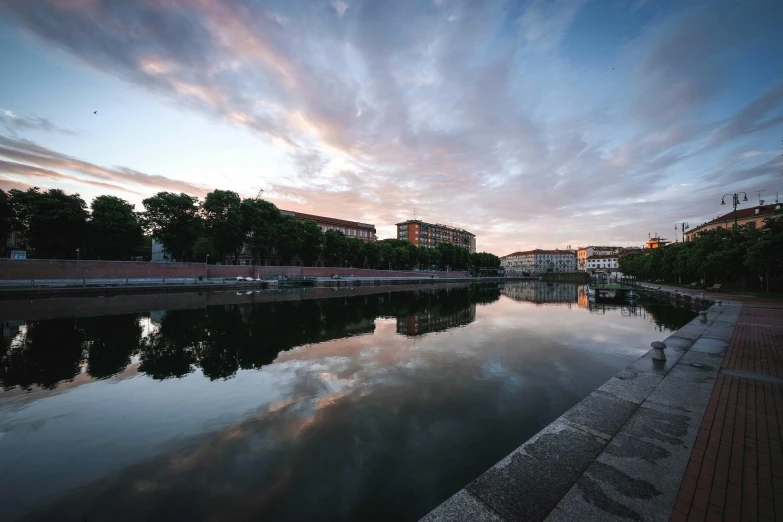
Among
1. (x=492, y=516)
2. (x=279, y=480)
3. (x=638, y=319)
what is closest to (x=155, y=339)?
(x=279, y=480)

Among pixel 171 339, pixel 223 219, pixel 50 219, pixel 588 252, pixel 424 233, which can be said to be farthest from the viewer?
pixel 588 252

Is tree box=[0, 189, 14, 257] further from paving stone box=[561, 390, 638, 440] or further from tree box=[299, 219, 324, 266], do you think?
paving stone box=[561, 390, 638, 440]

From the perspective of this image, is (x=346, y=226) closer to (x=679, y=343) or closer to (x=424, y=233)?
(x=424, y=233)

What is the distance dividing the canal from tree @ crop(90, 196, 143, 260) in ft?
138

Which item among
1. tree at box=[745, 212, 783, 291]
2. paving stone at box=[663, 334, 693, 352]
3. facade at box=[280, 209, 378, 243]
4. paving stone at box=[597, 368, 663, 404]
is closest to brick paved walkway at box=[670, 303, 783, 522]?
paving stone at box=[597, 368, 663, 404]

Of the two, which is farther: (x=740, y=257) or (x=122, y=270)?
(x=122, y=270)

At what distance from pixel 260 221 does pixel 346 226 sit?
42.0 metres

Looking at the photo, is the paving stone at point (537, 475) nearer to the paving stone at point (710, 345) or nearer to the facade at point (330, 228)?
the paving stone at point (710, 345)

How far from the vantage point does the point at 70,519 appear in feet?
13.0

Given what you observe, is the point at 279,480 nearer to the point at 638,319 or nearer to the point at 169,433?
the point at 169,433

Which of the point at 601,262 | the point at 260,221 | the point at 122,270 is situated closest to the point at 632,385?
the point at 122,270

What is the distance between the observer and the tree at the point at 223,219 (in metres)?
52.8

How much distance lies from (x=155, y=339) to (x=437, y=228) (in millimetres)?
137086

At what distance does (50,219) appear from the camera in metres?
40.9
